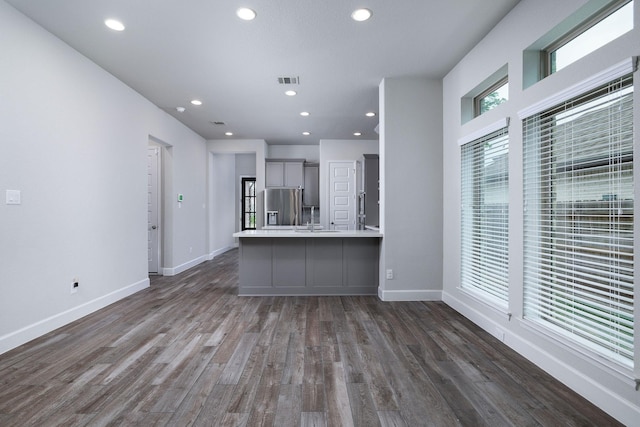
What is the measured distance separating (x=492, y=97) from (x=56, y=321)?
489 centimetres

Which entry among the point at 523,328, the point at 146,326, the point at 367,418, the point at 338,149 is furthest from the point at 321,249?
the point at 338,149

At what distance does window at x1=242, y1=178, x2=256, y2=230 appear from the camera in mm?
9797

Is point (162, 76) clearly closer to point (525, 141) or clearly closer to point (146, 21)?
point (146, 21)

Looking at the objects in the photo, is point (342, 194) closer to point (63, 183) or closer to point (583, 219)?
point (63, 183)

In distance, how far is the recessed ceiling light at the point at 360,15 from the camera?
276 centimetres

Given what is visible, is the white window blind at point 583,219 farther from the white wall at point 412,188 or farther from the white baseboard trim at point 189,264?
the white baseboard trim at point 189,264

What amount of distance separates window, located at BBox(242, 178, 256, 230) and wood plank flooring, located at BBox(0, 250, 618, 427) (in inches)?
244

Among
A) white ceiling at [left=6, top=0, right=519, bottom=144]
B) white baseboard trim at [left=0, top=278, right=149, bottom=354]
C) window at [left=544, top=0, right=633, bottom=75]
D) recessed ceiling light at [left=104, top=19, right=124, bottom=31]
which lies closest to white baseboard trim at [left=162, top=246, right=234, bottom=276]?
white baseboard trim at [left=0, top=278, right=149, bottom=354]

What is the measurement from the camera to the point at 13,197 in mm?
2748

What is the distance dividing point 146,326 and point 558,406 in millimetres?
3402

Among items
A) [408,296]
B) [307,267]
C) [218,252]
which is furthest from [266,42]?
Answer: [218,252]

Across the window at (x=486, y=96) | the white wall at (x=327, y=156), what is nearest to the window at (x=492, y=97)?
the window at (x=486, y=96)

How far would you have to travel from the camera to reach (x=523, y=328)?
2.60 m

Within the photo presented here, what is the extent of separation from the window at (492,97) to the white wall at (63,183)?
14.0 feet
